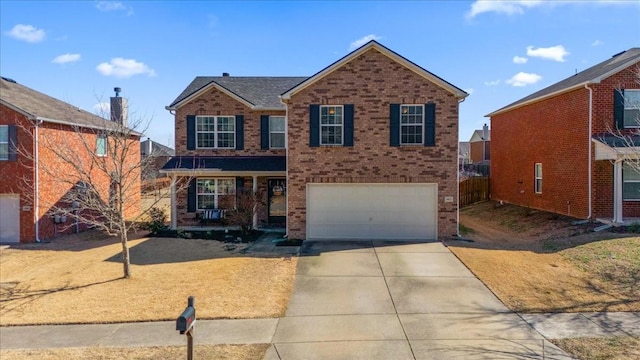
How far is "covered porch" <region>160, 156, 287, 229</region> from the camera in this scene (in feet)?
60.1

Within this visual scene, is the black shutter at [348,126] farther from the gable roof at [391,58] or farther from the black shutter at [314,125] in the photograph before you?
the gable roof at [391,58]

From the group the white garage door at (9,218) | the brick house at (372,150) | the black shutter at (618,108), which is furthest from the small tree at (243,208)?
the black shutter at (618,108)

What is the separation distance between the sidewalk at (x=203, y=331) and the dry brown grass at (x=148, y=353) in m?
0.18

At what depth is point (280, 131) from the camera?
19.0 m

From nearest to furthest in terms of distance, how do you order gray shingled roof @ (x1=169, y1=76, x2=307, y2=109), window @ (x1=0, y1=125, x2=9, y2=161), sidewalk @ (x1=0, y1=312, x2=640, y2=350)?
sidewalk @ (x1=0, y1=312, x2=640, y2=350), window @ (x1=0, y1=125, x2=9, y2=161), gray shingled roof @ (x1=169, y1=76, x2=307, y2=109)

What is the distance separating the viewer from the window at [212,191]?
1864 cm

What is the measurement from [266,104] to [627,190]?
15504mm

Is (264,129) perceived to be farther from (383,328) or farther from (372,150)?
(383,328)

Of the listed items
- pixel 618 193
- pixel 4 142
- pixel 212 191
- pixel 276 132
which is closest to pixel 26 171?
pixel 4 142

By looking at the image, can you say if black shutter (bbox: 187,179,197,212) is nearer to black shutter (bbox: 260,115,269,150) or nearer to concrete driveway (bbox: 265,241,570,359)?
black shutter (bbox: 260,115,269,150)

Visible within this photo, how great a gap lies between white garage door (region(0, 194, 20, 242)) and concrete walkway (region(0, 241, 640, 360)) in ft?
36.1

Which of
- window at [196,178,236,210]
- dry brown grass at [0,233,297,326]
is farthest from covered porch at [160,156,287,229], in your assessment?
dry brown grass at [0,233,297,326]

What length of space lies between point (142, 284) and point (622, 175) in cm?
1778

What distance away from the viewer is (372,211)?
15.8 metres
